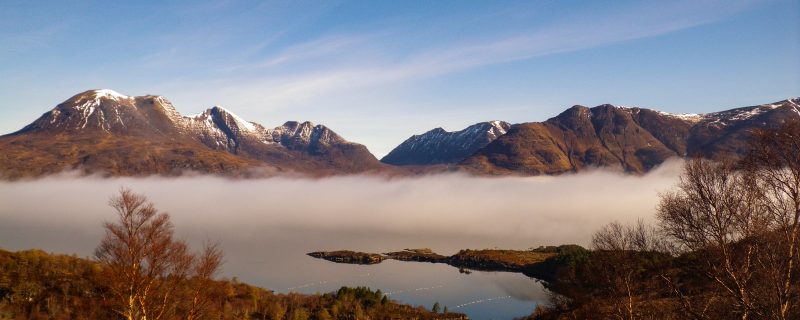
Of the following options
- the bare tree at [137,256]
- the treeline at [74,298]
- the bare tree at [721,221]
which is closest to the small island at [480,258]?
the treeline at [74,298]

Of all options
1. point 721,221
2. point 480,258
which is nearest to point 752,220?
point 721,221

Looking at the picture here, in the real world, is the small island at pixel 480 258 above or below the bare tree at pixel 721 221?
below

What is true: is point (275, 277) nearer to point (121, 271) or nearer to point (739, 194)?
point (121, 271)

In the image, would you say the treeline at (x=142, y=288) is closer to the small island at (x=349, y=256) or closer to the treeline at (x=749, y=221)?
the treeline at (x=749, y=221)

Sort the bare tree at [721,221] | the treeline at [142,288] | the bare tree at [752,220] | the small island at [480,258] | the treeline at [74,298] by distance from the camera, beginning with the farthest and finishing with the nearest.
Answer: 1. the small island at [480,258]
2. the treeline at [74,298]
3. the treeline at [142,288]
4. the bare tree at [721,221]
5. the bare tree at [752,220]

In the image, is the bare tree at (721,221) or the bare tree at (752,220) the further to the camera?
the bare tree at (721,221)

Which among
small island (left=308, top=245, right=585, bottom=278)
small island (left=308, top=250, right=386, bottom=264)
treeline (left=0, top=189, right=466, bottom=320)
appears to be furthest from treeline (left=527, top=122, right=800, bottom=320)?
small island (left=308, top=250, right=386, bottom=264)

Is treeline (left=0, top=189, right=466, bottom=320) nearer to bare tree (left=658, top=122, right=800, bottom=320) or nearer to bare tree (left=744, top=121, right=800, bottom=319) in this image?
bare tree (left=658, top=122, right=800, bottom=320)

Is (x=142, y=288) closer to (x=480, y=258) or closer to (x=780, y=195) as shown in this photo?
(x=780, y=195)

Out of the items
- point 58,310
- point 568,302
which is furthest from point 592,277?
point 58,310
